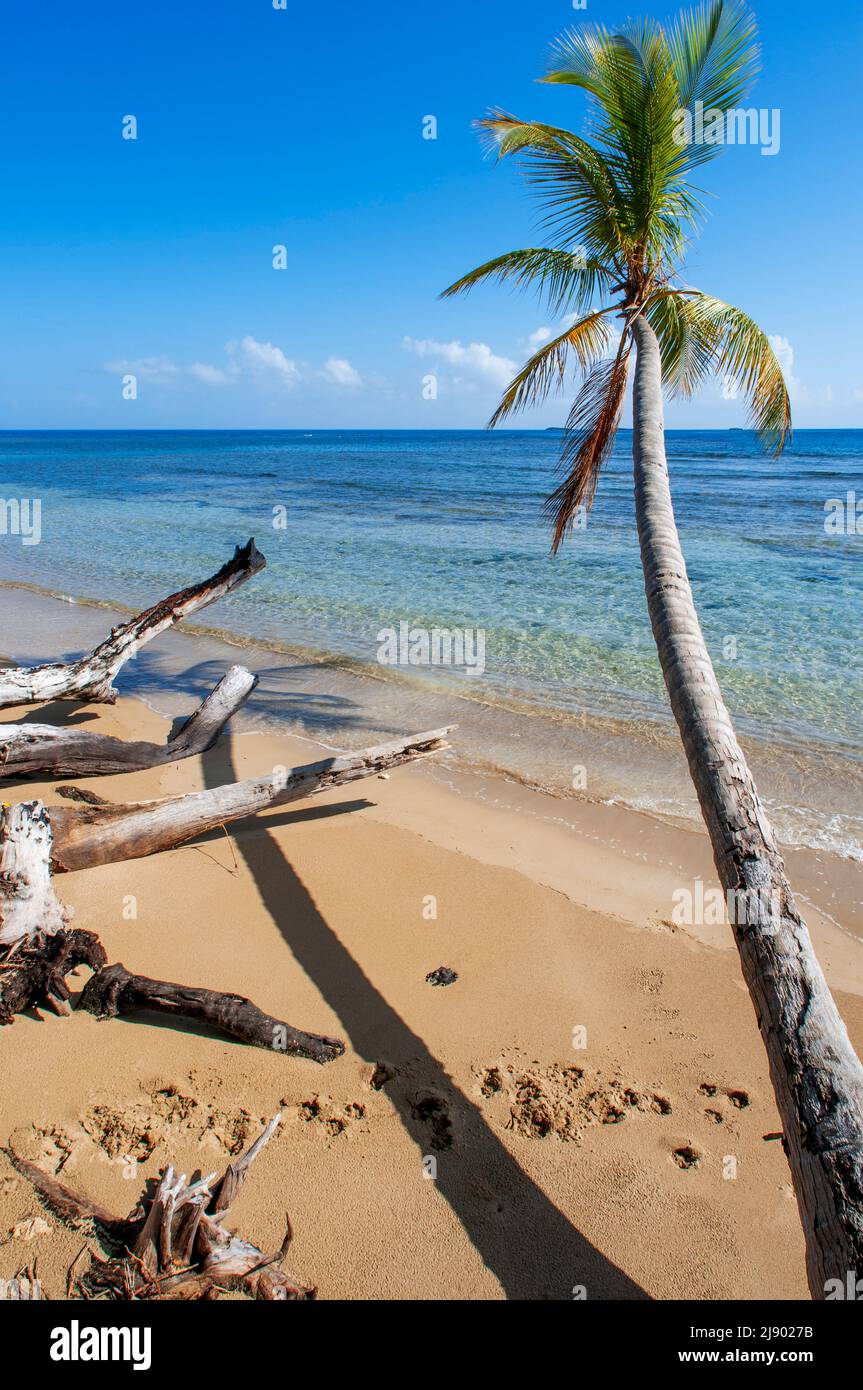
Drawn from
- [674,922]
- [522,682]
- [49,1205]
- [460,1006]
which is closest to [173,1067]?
[49,1205]

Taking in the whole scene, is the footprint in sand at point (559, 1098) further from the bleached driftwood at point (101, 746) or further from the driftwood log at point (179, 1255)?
the bleached driftwood at point (101, 746)

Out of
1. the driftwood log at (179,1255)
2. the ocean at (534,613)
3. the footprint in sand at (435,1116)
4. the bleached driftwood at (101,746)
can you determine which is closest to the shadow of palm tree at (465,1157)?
the footprint in sand at (435,1116)

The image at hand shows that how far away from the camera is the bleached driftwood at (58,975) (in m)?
4.64

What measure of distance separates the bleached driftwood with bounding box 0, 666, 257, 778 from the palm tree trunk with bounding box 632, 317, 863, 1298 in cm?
510

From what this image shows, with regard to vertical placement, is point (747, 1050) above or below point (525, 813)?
below

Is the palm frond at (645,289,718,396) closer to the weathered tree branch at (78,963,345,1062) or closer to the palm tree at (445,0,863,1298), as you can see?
the palm tree at (445,0,863,1298)

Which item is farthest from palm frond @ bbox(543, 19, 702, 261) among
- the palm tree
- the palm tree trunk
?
the palm tree trunk

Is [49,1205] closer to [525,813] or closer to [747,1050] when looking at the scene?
[747,1050]

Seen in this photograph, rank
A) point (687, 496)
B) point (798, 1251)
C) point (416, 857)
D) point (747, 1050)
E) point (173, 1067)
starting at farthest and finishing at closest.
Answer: point (687, 496) → point (416, 857) → point (747, 1050) → point (173, 1067) → point (798, 1251)

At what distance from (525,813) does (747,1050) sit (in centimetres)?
353

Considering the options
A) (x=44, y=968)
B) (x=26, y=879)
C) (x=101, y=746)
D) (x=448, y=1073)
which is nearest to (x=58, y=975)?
(x=44, y=968)

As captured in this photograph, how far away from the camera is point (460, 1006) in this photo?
5.07 meters

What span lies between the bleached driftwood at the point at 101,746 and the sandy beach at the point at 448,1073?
1.81 m

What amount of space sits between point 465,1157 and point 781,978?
1.83 meters
